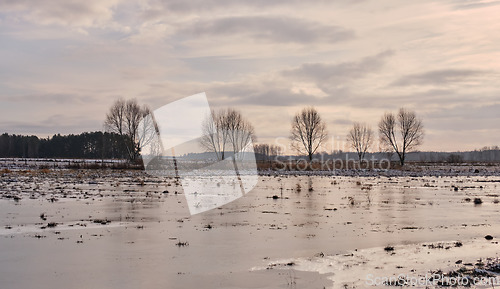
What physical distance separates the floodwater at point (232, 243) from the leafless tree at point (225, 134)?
82.2m

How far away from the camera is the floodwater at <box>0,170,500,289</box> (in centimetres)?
1049

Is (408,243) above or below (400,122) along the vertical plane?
below

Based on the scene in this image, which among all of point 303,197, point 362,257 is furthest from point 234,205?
point 362,257

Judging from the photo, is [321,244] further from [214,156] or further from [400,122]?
[400,122]

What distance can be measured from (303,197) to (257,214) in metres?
8.76

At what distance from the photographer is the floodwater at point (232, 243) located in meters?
10.5

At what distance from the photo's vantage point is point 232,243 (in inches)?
570

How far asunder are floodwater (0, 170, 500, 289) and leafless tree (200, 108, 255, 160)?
82.2 meters

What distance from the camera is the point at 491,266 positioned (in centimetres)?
1110

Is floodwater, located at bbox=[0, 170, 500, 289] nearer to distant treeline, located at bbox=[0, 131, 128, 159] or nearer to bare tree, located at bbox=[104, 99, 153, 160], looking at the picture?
bare tree, located at bbox=[104, 99, 153, 160]
